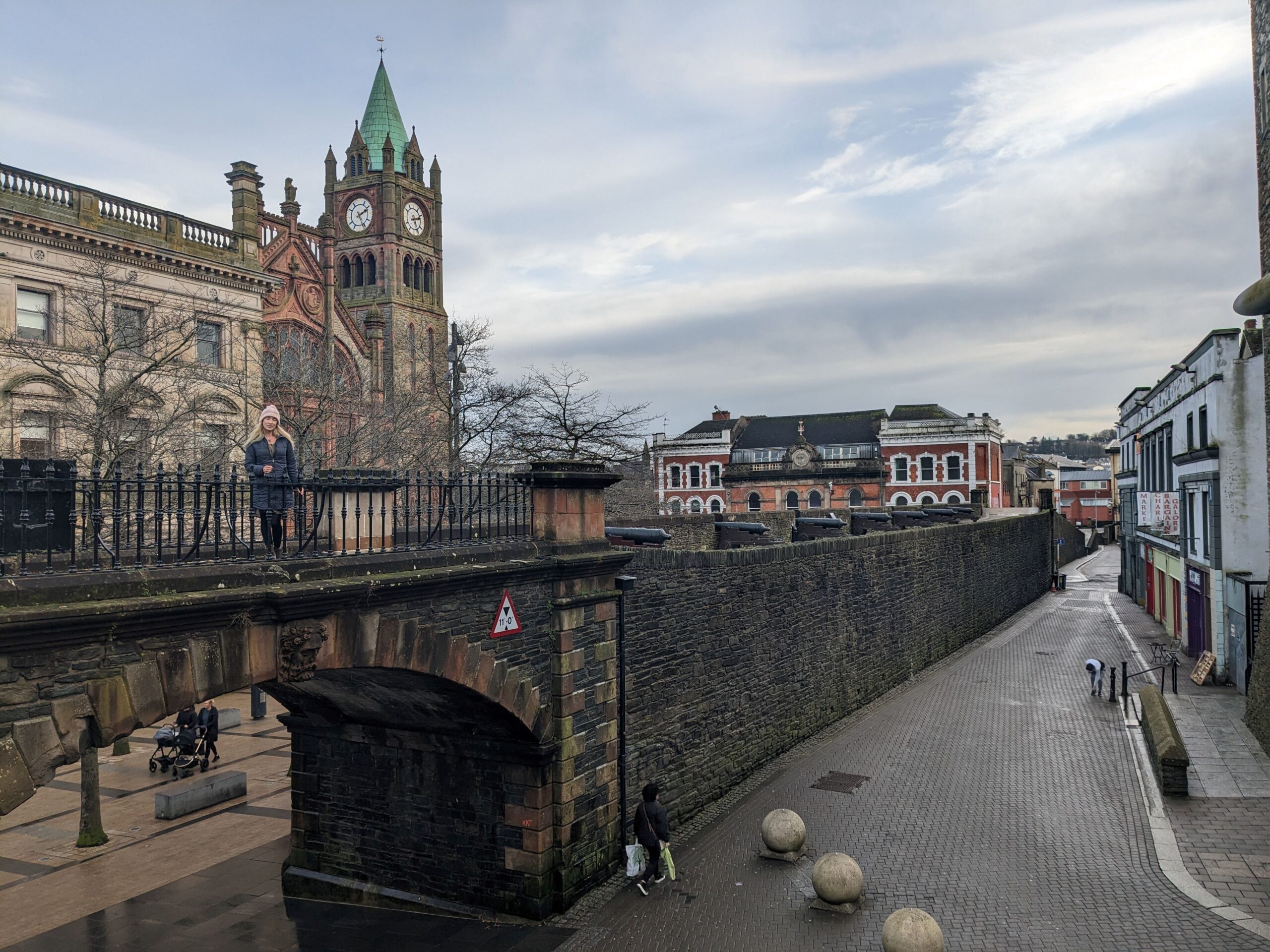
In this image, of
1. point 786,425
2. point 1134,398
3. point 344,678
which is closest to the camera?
point 344,678

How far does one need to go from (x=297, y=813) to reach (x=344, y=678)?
4.21 meters

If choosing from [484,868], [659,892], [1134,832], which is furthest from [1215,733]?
[484,868]

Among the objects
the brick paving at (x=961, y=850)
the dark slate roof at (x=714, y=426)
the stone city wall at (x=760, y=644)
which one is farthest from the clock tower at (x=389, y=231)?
the brick paving at (x=961, y=850)

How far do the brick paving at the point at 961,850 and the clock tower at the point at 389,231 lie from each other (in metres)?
45.8

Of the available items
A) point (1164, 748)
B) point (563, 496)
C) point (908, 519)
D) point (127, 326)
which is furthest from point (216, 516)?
point (908, 519)

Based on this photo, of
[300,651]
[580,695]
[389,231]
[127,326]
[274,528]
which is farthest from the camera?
[389,231]

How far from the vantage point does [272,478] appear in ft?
27.0

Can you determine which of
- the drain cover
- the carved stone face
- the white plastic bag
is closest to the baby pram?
the white plastic bag

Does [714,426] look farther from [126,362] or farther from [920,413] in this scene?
[126,362]

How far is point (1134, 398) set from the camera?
139 feet

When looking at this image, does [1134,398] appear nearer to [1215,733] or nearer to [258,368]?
[1215,733]

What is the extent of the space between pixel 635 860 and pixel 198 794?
8.77 metres

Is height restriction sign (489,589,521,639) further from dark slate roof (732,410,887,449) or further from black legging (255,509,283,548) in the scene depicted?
dark slate roof (732,410,887,449)

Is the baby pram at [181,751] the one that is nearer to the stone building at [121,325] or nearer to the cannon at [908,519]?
the stone building at [121,325]
